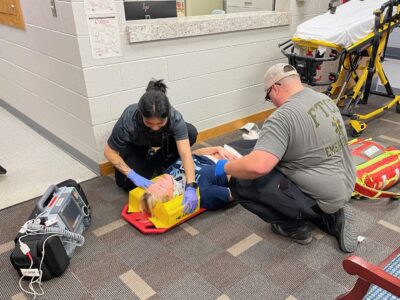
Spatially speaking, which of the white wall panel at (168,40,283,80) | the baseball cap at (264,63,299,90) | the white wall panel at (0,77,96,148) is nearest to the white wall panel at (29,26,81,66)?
the white wall panel at (0,77,96,148)

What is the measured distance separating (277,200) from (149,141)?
93cm

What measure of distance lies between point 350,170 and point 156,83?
3.95 ft

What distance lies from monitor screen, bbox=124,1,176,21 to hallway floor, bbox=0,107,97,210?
1.26 metres

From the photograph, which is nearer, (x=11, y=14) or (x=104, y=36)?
(x=104, y=36)

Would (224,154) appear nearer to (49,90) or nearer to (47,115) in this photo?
(49,90)

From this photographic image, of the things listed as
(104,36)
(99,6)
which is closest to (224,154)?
(104,36)

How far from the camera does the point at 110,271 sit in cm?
174

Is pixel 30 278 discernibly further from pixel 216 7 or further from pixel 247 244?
pixel 216 7

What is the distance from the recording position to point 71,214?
1909 millimetres

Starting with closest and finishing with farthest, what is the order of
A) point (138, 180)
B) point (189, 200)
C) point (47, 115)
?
point (189, 200), point (138, 180), point (47, 115)

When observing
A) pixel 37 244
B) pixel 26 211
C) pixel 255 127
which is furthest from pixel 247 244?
pixel 255 127

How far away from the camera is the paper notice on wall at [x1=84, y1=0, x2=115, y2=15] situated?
2.18 m

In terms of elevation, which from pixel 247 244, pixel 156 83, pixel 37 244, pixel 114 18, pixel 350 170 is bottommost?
pixel 247 244

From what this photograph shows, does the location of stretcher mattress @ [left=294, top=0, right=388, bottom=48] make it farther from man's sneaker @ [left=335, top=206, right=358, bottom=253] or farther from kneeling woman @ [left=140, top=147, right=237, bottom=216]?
man's sneaker @ [left=335, top=206, right=358, bottom=253]
